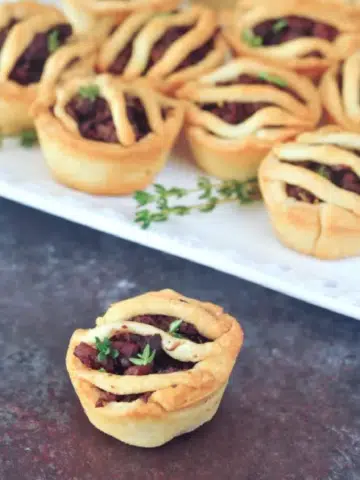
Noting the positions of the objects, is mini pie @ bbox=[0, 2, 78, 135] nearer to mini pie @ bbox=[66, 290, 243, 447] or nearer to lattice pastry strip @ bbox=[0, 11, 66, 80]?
lattice pastry strip @ bbox=[0, 11, 66, 80]

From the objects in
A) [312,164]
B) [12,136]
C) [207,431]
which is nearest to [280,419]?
[207,431]

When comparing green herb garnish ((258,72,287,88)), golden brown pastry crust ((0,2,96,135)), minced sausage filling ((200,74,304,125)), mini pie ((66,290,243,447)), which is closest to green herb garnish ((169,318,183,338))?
mini pie ((66,290,243,447))

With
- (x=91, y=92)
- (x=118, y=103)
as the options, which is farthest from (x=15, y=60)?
(x=118, y=103)

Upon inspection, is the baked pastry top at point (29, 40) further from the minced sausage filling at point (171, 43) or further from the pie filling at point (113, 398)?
the pie filling at point (113, 398)

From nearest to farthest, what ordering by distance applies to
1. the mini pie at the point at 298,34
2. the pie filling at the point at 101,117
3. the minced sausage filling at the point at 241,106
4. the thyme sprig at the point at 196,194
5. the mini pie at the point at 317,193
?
the mini pie at the point at 317,193 < the thyme sprig at the point at 196,194 < the pie filling at the point at 101,117 < the minced sausage filling at the point at 241,106 < the mini pie at the point at 298,34

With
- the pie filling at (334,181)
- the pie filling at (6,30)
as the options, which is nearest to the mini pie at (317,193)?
the pie filling at (334,181)

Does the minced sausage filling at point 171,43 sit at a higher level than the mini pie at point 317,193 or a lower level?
higher

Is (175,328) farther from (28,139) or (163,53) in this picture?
(163,53)
